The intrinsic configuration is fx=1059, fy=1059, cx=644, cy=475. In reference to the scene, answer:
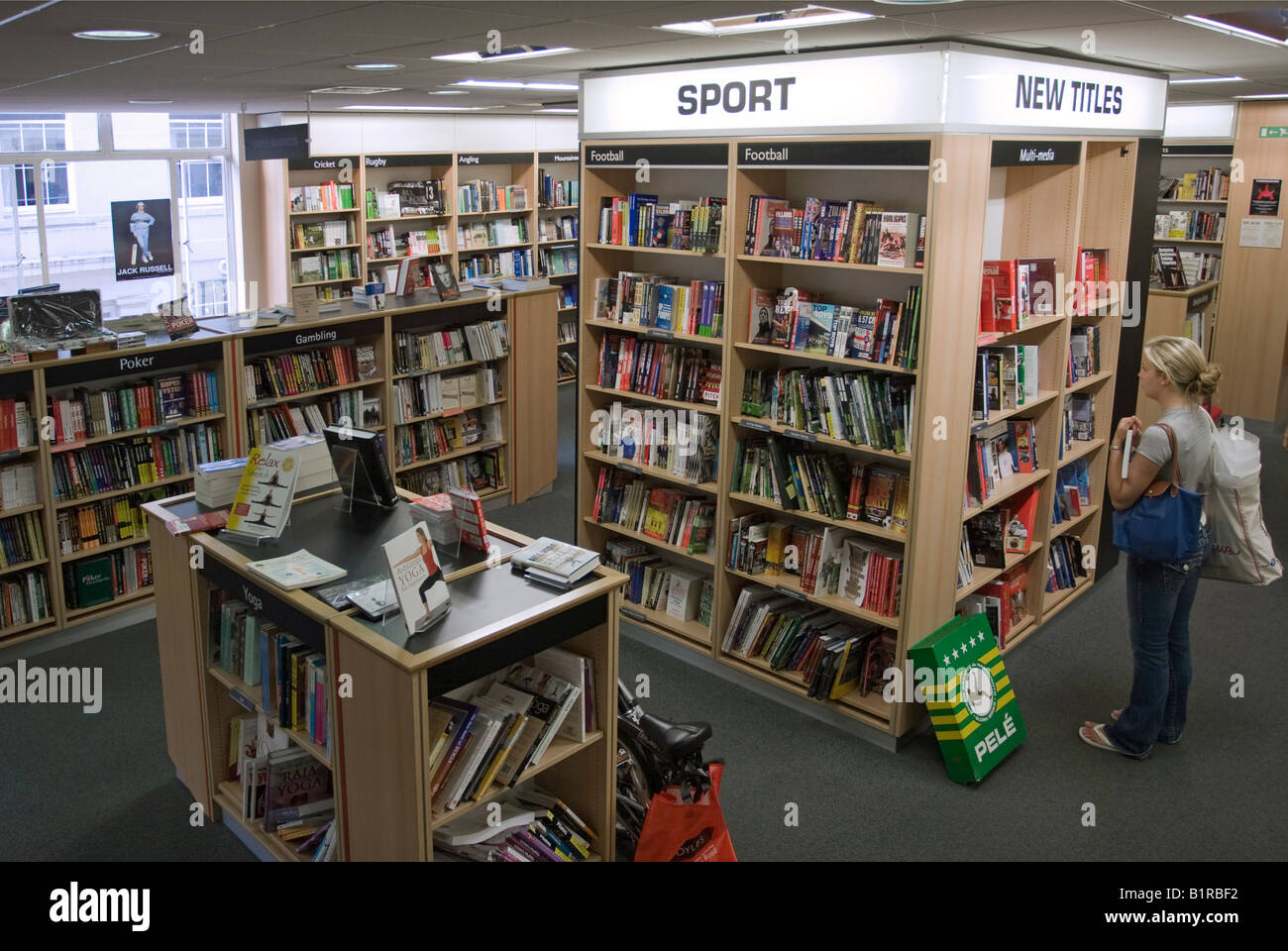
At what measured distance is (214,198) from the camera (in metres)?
11.3

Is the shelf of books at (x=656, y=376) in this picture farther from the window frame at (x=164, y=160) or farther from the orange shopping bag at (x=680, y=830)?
the window frame at (x=164, y=160)

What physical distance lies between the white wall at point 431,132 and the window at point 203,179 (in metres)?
0.84

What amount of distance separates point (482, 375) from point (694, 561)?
2589mm

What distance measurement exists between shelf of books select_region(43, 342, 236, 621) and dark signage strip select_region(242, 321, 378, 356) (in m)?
0.23

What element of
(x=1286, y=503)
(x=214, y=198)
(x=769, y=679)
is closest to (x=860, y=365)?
(x=769, y=679)

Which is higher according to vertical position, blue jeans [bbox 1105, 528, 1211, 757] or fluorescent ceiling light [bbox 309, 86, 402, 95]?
fluorescent ceiling light [bbox 309, 86, 402, 95]

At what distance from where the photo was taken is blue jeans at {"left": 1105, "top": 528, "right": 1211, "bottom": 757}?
4.28m

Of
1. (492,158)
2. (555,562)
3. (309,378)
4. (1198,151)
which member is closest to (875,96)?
(555,562)

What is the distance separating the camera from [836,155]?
4375 millimetres

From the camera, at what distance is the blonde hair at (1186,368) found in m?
4.08

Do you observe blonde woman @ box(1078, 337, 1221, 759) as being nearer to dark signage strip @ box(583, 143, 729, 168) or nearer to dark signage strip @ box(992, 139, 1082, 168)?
dark signage strip @ box(992, 139, 1082, 168)

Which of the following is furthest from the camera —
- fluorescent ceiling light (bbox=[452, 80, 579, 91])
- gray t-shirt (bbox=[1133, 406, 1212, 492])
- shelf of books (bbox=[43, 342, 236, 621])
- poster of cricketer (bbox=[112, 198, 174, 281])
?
poster of cricketer (bbox=[112, 198, 174, 281])

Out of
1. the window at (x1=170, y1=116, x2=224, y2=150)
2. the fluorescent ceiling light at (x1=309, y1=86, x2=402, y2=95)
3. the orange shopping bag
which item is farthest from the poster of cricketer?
the orange shopping bag

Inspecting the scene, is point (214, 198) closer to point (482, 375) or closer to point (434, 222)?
point (434, 222)
